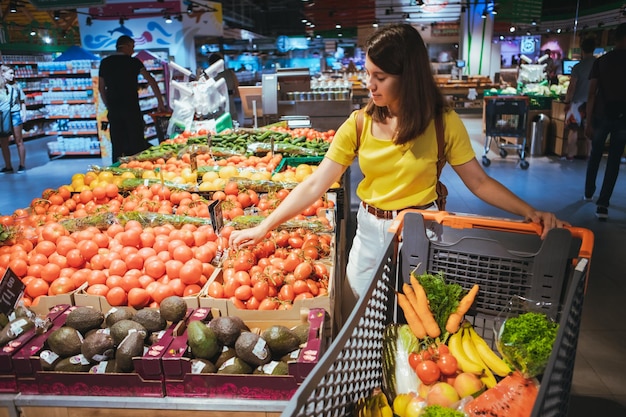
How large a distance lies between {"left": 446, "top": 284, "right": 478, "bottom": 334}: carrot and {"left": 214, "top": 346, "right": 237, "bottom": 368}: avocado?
0.82 m

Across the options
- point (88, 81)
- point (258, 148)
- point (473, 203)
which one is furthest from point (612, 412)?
point (88, 81)

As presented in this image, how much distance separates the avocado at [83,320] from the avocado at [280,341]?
710mm

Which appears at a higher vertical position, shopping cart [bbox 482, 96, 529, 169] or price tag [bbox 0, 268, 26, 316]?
shopping cart [bbox 482, 96, 529, 169]

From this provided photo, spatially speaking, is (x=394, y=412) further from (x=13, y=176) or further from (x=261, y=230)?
(x=13, y=176)

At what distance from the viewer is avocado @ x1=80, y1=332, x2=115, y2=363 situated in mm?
1843

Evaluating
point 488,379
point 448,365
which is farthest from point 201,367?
point 488,379

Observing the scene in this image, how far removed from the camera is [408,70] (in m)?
1.96

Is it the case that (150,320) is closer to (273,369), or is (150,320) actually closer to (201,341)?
(201,341)

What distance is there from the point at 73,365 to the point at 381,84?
62.1 inches

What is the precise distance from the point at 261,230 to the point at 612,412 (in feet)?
6.95

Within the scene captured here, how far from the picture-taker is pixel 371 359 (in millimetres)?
1422

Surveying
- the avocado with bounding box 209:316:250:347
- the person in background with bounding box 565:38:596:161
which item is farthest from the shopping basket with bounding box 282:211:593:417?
the person in background with bounding box 565:38:596:161

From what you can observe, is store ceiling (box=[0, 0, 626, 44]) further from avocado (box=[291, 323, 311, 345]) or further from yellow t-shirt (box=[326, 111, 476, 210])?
avocado (box=[291, 323, 311, 345])

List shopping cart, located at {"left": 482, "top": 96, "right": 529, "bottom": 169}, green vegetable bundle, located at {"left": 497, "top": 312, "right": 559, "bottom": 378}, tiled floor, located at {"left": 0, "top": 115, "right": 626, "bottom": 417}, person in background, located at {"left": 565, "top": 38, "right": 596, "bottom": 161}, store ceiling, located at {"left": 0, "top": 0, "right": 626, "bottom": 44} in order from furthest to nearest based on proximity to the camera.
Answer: store ceiling, located at {"left": 0, "top": 0, "right": 626, "bottom": 44} < shopping cart, located at {"left": 482, "top": 96, "right": 529, "bottom": 169} < person in background, located at {"left": 565, "top": 38, "right": 596, "bottom": 161} < tiled floor, located at {"left": 0, "top": 115, "right": 626, "bottom": 417} < green vegetable bundle, located at {"left": 497, "top": 312, "right": 559, "bottom": 378}
